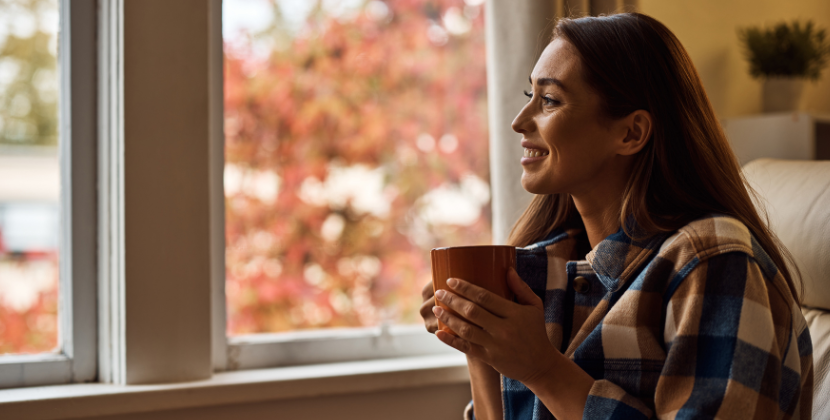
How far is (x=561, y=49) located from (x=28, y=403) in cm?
109

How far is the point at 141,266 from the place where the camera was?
1.26 m

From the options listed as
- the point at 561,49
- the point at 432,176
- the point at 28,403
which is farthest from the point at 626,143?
the point at 28,403

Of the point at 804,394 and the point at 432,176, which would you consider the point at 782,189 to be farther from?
the point at 432,176

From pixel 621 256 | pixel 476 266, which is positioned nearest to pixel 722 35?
pixel 621 256

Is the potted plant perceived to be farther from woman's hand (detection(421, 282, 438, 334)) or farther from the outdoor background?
woman's hand (detection(421, 282, 438, 334))

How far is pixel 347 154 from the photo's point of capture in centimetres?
170

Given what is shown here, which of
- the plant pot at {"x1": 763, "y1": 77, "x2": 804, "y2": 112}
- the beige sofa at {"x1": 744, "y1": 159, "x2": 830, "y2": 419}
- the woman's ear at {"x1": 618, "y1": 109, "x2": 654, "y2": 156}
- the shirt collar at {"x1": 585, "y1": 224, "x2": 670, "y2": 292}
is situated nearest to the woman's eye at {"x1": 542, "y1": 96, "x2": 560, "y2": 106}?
the woman's ear at {"x1": 618, "y1": 109, "x2": 654, "y2": 156}

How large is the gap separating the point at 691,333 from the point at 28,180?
1266 mm

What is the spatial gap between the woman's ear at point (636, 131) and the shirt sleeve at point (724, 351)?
0.23 metres

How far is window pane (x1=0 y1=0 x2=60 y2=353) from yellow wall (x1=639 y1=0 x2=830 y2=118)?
144 cm

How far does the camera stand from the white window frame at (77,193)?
52.3 inches

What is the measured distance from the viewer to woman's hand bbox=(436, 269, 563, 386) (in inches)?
31.6

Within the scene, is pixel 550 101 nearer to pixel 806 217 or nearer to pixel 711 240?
pixel 711 240

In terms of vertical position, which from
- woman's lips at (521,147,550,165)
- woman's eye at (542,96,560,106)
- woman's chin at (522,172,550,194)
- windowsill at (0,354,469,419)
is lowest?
windowsill at (0,354,469,419)
